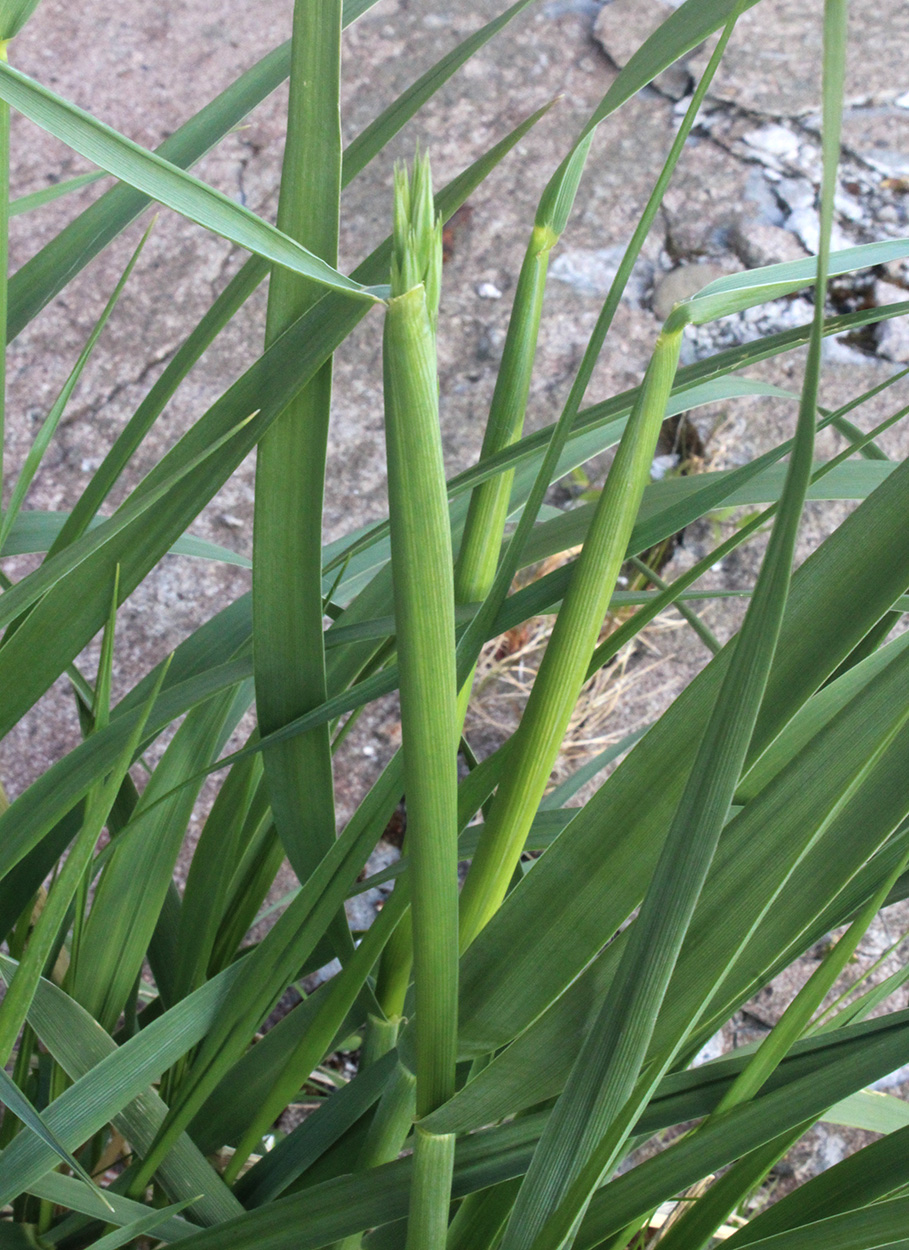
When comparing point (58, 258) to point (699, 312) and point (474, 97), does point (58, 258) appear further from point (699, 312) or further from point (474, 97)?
point (474, 97)

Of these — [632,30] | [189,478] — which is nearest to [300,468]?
[189,478]

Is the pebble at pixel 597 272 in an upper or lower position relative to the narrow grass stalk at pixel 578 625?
upper

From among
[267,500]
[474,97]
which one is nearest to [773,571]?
[267,500]

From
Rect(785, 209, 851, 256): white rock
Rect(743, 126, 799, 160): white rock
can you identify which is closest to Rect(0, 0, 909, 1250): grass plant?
Rect(785, 209, 851, 256): white rock

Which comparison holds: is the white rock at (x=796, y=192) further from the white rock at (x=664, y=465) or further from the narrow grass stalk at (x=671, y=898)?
the narrow grass stalk at (x=671, y=898)

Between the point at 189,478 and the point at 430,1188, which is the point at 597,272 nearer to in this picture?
the point at 189,478

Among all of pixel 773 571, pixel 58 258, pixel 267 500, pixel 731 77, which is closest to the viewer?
pixel 773 571

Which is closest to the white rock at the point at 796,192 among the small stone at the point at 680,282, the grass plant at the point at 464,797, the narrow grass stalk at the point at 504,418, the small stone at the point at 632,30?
Answer: the small stone at the point at 680,282
